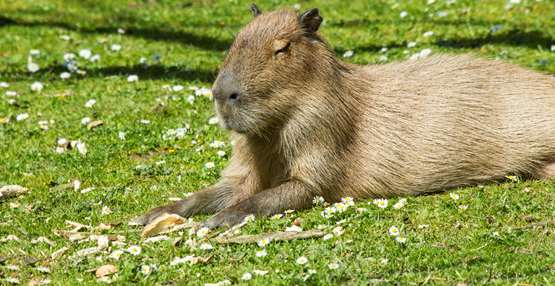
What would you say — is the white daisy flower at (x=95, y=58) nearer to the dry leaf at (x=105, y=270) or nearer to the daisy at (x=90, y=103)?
the daisy at (x=90, y=103)

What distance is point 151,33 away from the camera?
1027 cm

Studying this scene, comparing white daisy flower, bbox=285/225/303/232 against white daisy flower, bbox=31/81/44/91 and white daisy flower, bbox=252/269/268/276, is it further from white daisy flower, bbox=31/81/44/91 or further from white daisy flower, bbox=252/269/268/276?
white daisy flower, bbox=31/81/44/91

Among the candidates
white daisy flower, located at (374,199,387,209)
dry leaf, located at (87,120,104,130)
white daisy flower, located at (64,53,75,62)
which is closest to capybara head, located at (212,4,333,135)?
white daisy flower, located at (374,199,387,209)

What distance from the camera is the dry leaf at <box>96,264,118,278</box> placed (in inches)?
159

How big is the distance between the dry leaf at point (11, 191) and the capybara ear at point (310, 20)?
2087 mm

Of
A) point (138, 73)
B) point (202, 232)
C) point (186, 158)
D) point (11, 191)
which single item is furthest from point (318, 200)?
point (138, 73)

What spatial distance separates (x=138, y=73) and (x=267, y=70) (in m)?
3.99

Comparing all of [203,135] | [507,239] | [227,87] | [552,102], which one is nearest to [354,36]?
[203,135]

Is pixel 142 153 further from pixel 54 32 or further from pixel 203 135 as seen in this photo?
pixel 54 32

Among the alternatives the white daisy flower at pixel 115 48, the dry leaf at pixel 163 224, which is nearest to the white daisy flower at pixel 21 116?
the white daisy flower at pixel 115 48

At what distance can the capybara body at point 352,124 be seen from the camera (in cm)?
473

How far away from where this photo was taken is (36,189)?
5719 millimetres

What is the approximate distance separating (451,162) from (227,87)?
1.33 m

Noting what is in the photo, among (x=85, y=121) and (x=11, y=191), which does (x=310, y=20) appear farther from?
(x=85, y=121)
